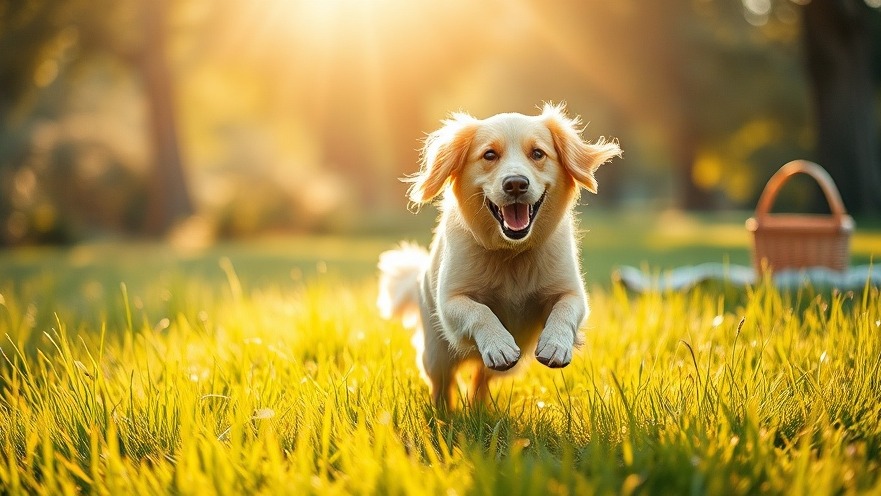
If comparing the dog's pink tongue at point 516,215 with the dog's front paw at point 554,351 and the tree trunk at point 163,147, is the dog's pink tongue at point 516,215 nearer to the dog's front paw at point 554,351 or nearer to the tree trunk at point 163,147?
the dog's front paw at point 554,351

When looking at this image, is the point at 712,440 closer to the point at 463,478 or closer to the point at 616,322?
the point at 463,478

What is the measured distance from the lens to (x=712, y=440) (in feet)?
8.07

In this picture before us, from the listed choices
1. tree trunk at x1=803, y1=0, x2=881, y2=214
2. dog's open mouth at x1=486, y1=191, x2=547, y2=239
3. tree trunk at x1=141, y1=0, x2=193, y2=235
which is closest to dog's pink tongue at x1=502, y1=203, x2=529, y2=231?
dog's open mouth at x1=486, y1=191, x2=547, y2=239

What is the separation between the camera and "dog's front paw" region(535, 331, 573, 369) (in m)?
2.77

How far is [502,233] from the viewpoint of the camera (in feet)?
10.5

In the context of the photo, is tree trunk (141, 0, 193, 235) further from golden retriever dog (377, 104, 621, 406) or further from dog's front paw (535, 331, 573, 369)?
dog's front paw (535, 331, 573, 369)

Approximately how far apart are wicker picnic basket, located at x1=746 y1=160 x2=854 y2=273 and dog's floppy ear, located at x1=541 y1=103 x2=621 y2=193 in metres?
3.06

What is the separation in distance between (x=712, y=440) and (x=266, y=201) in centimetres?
1712

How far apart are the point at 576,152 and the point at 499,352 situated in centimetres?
115

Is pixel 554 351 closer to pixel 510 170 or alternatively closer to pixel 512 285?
pixel 512 285

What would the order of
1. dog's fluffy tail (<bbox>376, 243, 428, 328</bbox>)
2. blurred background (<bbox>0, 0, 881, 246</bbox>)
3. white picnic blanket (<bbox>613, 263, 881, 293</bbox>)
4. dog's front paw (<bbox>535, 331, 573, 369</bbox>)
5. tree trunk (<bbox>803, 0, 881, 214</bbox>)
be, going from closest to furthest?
1. dog's front paw (<bbox>535, 331, 573, 369</bbox>)
2. dog's fluffy tail (<bbox>376, 243, 428, 328</bbox>)
3. white picnic blanket (<bbox>613, 263, 881, 293</bbox>)
4. tree trunk (<bbox>803, 0, 881, 214</bbox>)
5. blurred background (<bbox>0, 0, 881, 246</bbox>)

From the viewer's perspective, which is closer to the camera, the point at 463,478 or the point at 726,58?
the point at 463,478

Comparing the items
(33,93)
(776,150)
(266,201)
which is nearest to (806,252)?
(266,201)

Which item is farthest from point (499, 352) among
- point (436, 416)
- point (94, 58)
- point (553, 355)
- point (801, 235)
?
point (94, 58)
